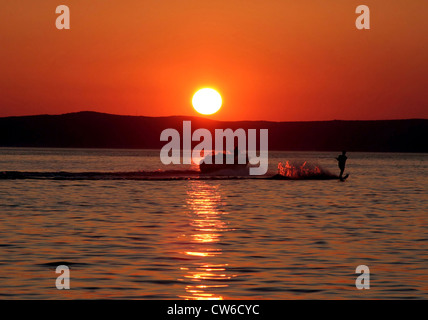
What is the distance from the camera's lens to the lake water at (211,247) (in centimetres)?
1457

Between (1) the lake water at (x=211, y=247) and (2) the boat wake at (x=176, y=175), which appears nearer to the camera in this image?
(1) the lake water at (x=211, y=247)

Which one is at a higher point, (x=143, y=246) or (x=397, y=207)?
(x=397, y=207)

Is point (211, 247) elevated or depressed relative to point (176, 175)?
depressed

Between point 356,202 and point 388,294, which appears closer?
point 388,294

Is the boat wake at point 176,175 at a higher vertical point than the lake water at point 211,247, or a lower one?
higher

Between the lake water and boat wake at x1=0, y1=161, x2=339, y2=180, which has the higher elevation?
boat wake at x1=0, y1=161, x2=339, y2=180

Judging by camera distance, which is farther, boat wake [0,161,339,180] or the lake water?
boat wake [0,161,339,180]

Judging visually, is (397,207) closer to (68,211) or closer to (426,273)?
(68,211)

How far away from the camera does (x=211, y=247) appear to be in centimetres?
2042

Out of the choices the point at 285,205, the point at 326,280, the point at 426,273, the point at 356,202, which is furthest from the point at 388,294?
the point at 356,202

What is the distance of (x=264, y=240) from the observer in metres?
21.7

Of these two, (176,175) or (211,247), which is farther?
(176,175)

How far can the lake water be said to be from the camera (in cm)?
1457

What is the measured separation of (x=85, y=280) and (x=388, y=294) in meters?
5.69
